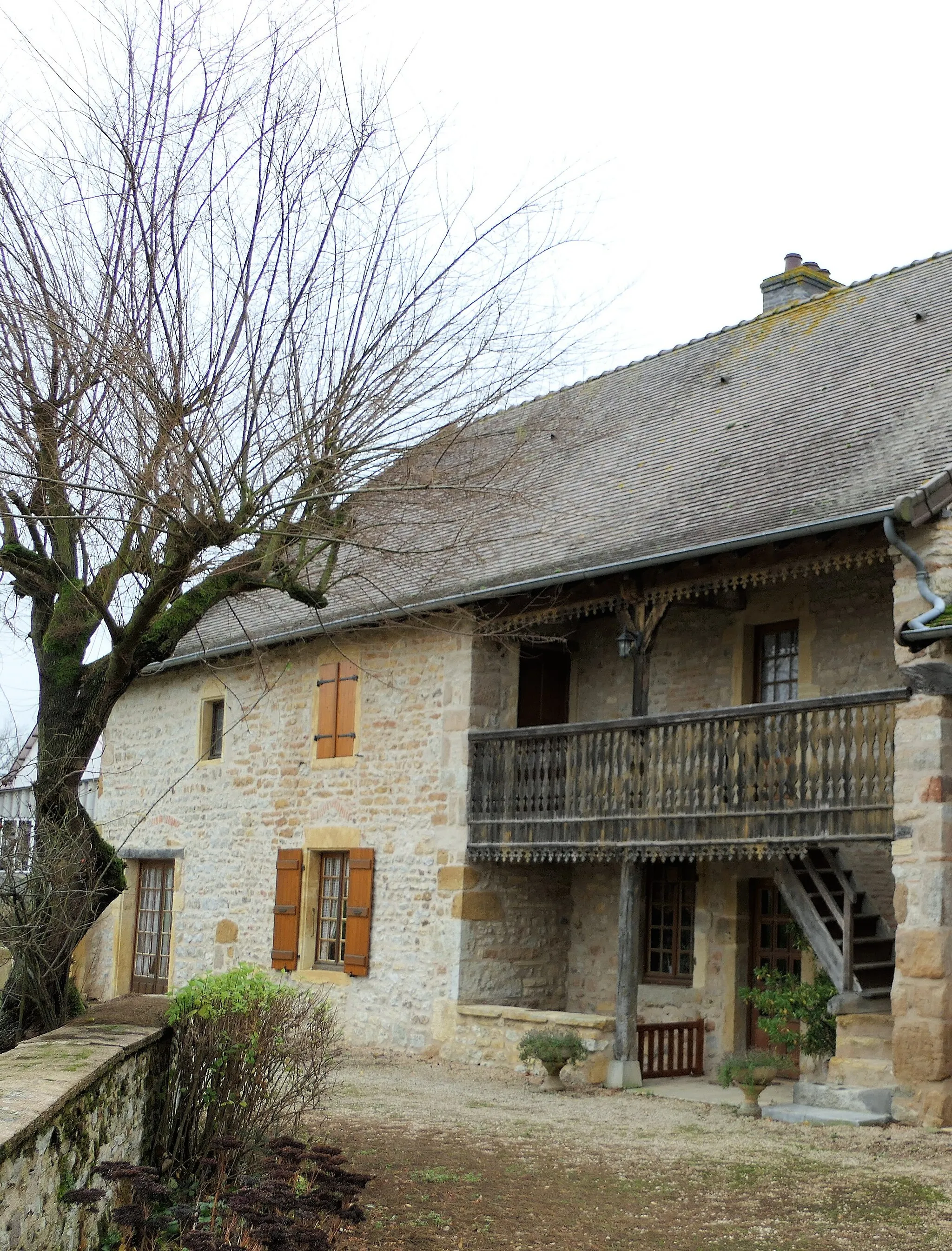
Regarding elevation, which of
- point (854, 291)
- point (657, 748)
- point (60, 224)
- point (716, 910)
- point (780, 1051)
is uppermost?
point (854, 291)

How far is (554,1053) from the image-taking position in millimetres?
10828

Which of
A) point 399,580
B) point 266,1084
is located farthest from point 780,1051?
point 266,1084

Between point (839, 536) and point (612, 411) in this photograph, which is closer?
point (839, 536)

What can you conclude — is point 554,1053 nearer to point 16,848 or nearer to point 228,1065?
point 228,1065

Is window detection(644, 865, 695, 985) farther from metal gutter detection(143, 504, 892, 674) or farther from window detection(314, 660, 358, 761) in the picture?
window detection(314, 660, 358, 761)

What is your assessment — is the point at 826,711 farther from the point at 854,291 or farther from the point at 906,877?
the point at 854,291

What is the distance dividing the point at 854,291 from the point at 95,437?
9654mm

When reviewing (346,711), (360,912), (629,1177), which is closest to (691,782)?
(629,1177)

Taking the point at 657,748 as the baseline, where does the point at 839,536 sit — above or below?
above

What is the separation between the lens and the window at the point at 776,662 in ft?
39.0

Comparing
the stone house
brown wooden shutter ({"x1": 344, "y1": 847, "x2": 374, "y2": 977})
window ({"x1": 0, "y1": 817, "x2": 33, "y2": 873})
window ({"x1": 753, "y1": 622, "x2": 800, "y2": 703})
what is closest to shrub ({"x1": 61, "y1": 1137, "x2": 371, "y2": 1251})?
window ({"x1": 0, "y1": 817, "x2": 33, "y2": 873})

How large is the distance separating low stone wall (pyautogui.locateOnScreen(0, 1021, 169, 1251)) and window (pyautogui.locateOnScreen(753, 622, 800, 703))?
7021 mm

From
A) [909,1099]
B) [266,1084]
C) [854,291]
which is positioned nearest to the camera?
[266,1084]

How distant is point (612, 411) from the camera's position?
1521 cm
